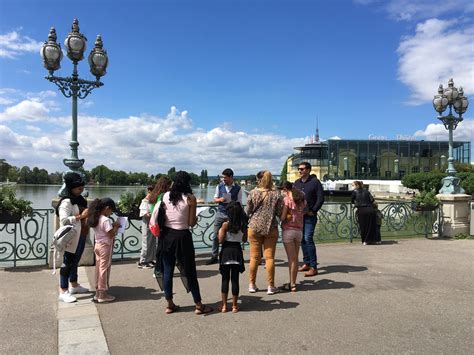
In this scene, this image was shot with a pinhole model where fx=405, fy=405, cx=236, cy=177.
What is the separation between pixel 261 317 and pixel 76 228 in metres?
2.79

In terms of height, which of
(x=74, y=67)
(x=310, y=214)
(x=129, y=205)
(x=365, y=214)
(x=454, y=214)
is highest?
(x=74, y=67)

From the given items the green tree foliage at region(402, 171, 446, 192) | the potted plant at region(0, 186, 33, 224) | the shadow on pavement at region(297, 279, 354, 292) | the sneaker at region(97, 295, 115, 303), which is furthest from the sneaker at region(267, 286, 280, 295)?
the green tree foliage at region(402, 171, 446, 192)

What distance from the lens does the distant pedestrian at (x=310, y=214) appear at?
7.07m

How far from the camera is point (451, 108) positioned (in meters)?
13.0

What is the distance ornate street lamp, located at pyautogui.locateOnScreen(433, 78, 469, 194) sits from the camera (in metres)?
12.7

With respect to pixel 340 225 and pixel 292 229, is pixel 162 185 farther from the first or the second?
pixel 340 225

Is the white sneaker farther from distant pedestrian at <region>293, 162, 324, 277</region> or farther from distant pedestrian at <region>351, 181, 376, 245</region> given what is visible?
distant pedestrian at <region>351, 181, 376, 245</region>

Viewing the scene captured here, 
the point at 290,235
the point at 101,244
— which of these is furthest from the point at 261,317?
the point at 101,244

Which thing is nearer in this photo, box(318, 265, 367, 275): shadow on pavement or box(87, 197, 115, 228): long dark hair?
box(87, 197, 115, 228): long dark hair

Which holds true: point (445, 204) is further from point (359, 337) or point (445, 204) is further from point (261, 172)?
point (359, 337)

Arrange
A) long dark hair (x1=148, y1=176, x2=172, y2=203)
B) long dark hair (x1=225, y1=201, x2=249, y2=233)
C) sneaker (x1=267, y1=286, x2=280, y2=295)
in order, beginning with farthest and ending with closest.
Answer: long dark hair (x1=148, y1=176, x2=172, y2=203)
sneaker (x1=267, y1=286, x2=280, y2=295)
long dark hair (x1=225, y1=201, x2=249, y2=233)

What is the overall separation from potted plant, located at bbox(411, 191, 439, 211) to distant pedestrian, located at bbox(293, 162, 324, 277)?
6245mm

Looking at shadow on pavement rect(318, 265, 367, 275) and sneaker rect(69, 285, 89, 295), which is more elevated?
sneaker rect(69, 285, 89, 295)

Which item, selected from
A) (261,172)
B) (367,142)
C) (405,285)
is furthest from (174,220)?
(367,142)
